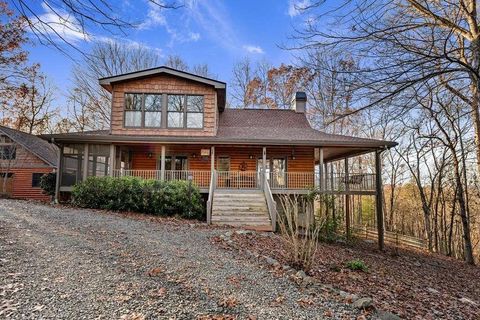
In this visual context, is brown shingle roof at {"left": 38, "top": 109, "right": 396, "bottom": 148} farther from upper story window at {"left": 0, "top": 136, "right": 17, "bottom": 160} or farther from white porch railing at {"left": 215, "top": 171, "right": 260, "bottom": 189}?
upper story window at {"left": 0, "top": 136, "right": 17, "bottom": 160}

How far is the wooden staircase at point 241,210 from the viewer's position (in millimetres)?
9906

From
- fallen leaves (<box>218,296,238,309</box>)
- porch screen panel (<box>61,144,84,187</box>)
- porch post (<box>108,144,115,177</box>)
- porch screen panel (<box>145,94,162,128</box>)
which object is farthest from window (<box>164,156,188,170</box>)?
fallen leaves (<box>218,296,238,309</box>)

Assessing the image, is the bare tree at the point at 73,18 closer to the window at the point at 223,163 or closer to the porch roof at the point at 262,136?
the porch roof at the point at 262,136

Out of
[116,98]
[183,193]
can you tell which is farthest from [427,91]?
[116,98]

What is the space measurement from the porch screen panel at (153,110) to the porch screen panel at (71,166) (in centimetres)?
334

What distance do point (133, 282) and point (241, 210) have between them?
7057 mm

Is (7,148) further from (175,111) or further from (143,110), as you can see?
(175,111)

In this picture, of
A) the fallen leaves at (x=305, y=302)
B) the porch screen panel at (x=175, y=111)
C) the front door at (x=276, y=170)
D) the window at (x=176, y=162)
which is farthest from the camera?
the window at (x=176, y=162)

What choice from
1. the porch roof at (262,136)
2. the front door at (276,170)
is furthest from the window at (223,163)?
the front door at (276,170)

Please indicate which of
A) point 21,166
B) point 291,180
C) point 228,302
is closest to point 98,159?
point 21,166

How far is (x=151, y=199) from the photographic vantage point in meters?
10.7

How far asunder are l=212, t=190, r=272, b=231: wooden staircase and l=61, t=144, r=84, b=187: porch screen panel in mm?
6827

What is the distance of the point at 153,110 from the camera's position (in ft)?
44.7

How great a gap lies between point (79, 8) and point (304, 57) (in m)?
2.75
